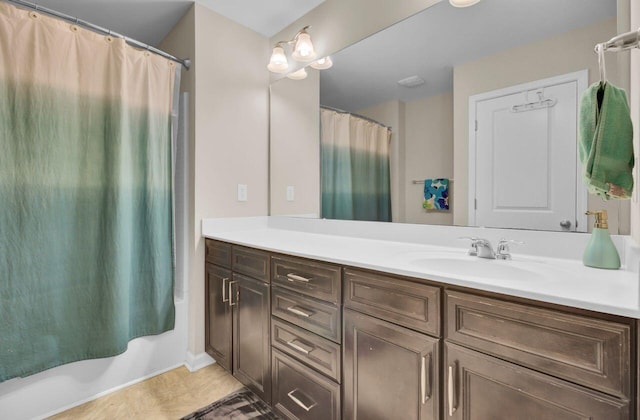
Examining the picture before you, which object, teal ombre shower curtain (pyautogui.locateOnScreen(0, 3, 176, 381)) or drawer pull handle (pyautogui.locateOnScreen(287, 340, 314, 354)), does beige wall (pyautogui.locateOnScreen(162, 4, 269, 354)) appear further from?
drawer pull handle (pyautogui.locateOnScreen(287, 340, 314, 354))

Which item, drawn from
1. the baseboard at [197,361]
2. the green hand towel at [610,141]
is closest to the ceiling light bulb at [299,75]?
the green hand towel at [610,141]

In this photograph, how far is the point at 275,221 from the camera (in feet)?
7.60

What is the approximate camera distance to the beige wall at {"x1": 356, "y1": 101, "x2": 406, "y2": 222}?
5.37 ft

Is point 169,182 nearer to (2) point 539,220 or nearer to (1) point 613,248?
(2) point 539,220

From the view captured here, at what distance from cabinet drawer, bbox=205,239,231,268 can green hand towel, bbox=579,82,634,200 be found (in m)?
1.63

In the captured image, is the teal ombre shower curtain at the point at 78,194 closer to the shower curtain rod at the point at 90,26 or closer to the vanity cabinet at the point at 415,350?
the shower curtain rod at the point at 90,26

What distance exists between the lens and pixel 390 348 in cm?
99

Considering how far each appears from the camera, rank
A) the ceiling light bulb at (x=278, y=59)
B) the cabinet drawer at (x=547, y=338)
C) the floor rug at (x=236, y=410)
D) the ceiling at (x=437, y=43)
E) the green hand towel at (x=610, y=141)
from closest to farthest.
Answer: the cabinet drawer at (x=547, y=338) < the green hand towel at (x=610, y=141) < the ceiling at (x=437, y=43) < the floor rug at (x=236, y=410) < the ceiling light bulb at (x=278, y=59)

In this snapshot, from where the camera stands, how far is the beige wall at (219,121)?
1.96 m

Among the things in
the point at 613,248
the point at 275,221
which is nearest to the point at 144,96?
the point at 275,221

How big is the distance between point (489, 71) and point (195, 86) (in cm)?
169

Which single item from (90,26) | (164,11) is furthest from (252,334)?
(164,11)

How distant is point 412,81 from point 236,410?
1.97m

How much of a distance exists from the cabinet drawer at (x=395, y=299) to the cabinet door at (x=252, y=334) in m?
0.56
